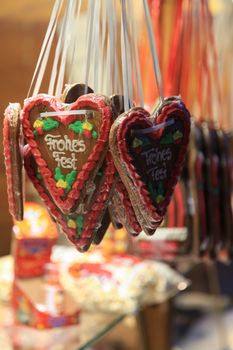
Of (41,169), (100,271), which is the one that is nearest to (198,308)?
(100,271)

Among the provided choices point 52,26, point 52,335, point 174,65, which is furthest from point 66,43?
point 52,335

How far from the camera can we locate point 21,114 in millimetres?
601

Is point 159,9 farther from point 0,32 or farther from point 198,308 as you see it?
point 198,308

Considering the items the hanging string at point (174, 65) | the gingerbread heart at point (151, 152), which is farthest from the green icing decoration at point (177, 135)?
the hanging string at point (174, 65)

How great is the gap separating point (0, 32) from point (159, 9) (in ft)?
1.16

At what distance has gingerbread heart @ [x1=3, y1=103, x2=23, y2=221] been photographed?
1.97ft

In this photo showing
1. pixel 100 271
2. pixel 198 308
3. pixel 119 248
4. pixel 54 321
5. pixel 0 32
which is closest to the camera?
pixel 0 32

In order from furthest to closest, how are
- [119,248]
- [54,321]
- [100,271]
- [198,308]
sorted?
1. [198,308]
2. [119,248]
3. [100,271]
4. [54,321]

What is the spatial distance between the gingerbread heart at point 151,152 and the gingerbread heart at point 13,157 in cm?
10

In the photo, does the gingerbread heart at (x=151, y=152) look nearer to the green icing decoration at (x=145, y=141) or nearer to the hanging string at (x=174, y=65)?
the green icing decoration at (x=145, y=141)

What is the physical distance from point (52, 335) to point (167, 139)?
0.54 meters

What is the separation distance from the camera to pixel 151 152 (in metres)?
0.61

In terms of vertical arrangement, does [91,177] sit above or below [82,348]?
above

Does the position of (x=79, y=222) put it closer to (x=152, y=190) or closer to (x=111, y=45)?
(x=152, y=190)
